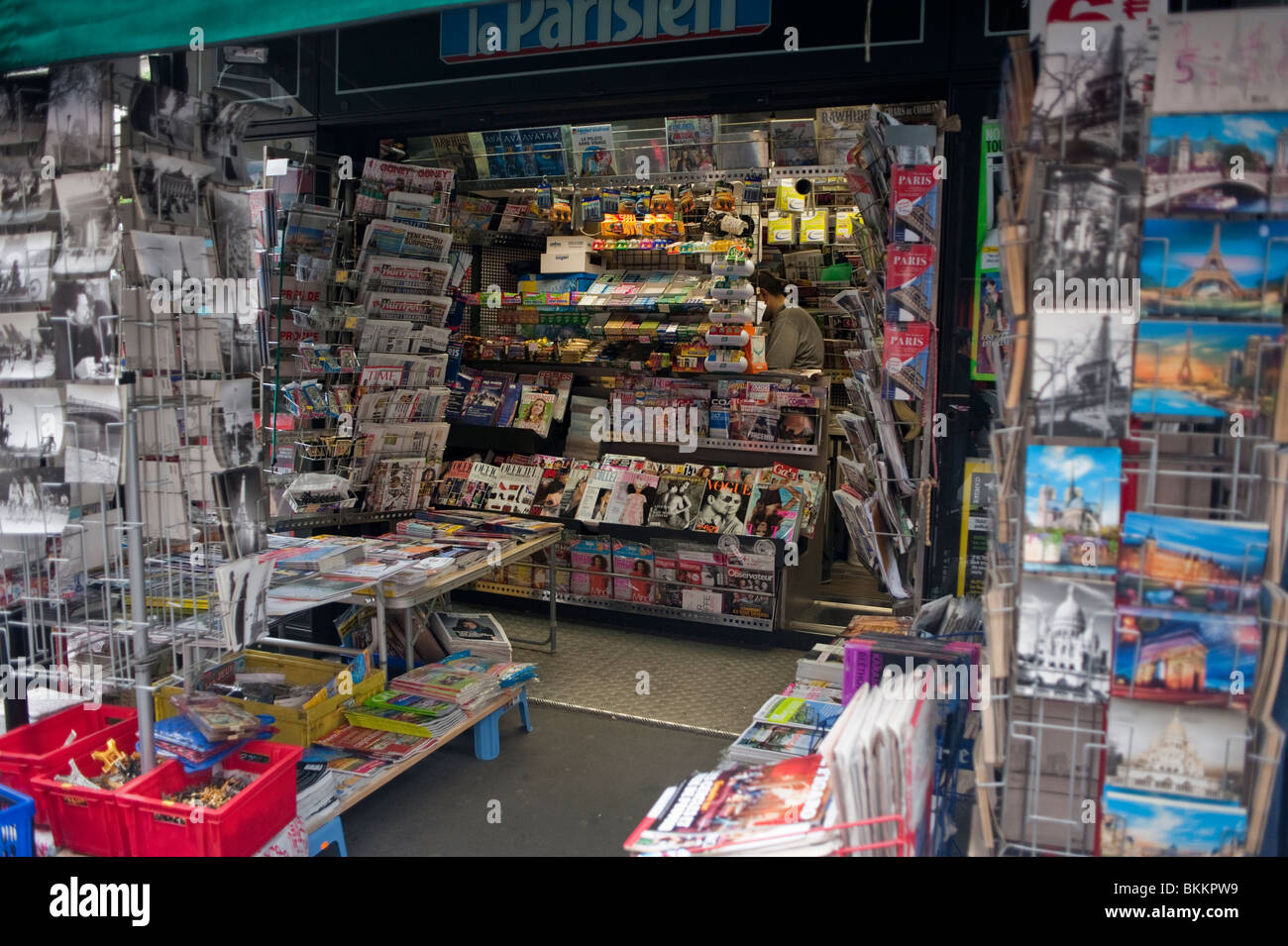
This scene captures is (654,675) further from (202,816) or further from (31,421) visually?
(31,421)

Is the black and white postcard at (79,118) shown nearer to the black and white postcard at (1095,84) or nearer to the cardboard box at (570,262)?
the black and white postcard at (1095,84)

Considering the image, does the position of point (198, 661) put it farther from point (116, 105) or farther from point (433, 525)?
point (433, 525)

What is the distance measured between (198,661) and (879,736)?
5.71 ft

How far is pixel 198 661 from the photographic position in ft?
8.36

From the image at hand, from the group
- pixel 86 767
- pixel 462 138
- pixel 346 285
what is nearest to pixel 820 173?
pixel 462 138

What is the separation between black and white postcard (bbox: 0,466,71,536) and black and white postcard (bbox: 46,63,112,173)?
0.76 m

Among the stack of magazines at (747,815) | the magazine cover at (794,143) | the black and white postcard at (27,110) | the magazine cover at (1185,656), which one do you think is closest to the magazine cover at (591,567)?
the magazine cover at (794,143)

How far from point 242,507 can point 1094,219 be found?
211 centimetres

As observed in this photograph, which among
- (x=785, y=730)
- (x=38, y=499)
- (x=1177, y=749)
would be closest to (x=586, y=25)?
(x=38, y=499)

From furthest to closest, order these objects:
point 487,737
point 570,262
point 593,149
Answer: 1. point 570,262
2. point 593,149
3. point 487,737

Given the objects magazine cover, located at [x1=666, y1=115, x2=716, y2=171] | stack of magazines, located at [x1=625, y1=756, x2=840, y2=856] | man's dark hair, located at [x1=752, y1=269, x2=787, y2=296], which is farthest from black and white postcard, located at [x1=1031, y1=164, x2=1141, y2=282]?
man's dark hair, located at [x1=752, y1=269, x2=787, y2=296]

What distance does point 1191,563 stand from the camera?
1.85m

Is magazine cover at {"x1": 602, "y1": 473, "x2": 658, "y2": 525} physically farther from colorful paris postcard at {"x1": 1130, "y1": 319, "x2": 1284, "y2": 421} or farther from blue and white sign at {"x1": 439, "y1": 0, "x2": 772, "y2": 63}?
colorful paris postcard at {"x1": 1130, "y1": 319, "x2": 1284, "y2": 421}

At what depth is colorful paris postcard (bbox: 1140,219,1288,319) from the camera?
1.86 meters
